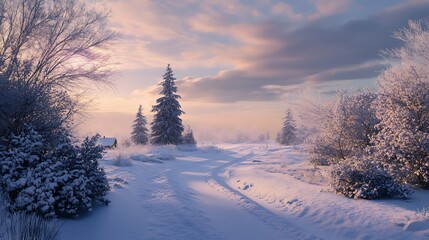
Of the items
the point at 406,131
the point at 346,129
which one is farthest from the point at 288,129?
the point at 406,131

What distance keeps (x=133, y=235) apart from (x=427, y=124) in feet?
36.6

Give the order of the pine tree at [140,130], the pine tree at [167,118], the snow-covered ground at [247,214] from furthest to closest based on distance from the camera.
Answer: the pine tree at [140,130] < the pine tree at [167,118] < the snow-covered ground at [247,214]

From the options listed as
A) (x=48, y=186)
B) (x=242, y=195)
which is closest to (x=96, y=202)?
(x=48, y=186)

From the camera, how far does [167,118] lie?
4056 centimetres

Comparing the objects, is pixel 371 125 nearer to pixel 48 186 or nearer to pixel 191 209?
pixel 191 209

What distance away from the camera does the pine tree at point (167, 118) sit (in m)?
39.8

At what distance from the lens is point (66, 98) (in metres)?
10.7

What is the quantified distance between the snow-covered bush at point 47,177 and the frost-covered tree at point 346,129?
12539mm

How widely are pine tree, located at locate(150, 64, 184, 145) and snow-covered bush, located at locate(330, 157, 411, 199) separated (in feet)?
99.2

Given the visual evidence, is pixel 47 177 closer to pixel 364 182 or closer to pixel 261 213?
pixel 261 213

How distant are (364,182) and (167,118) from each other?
106 ft

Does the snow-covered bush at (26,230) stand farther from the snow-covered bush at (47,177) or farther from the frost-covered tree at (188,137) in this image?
the frost-covered tree at (188,137)

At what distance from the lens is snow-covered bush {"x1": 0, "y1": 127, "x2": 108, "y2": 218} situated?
7.07 metres

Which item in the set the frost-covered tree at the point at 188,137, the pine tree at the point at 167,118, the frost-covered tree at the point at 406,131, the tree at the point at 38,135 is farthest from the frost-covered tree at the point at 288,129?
the tree at the point at 38,135
